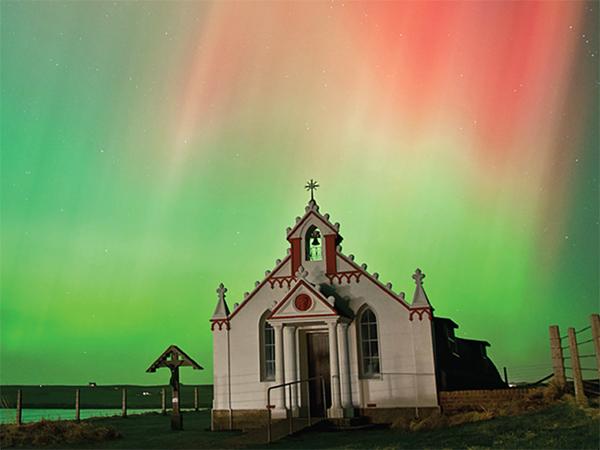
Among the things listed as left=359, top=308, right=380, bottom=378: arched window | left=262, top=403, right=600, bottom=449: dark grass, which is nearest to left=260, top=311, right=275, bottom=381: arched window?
left=359, top=308, right=380, bottom=378: arched window

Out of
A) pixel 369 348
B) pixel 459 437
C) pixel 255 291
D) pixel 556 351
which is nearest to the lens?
pixel 459 437

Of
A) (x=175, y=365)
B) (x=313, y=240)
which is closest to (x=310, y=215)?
(x=313, y=240)

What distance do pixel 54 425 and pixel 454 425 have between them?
458 inches

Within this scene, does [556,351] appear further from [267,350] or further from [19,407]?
[19,407]

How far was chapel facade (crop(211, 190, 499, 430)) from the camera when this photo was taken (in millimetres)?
23047

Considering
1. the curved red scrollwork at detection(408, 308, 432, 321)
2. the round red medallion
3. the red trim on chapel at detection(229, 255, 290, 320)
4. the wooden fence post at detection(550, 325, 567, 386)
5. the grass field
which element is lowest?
the grass field

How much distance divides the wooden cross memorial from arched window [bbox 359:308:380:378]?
222 inches

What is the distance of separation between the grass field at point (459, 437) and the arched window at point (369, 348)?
2690 mm

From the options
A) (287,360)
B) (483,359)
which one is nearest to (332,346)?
(287,360)

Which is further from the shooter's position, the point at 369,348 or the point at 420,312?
the point at 369,348

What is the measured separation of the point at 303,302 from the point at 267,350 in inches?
113

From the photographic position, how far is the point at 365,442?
17062 mm

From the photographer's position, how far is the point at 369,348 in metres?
23.8

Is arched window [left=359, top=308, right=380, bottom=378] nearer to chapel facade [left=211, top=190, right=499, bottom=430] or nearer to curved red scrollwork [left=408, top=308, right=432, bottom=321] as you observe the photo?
chapel facade [left=211, top=190, right=499, bottom=430]
